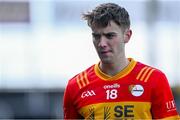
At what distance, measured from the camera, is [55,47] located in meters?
7.04

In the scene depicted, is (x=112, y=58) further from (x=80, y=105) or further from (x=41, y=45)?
(x=41, y=45)

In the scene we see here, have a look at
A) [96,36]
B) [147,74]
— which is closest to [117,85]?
[147,74]

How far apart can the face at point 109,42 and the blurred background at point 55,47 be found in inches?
126

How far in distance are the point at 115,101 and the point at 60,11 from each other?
3925 millimetres

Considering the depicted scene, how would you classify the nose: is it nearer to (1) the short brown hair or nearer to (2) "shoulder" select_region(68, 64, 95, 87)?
(1) the short brown hair

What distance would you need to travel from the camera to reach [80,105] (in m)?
3.31

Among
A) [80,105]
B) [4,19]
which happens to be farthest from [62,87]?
[80,105]

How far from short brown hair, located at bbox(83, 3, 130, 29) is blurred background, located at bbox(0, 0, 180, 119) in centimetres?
318

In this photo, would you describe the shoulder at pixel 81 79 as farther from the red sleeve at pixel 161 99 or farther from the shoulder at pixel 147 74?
the red sleeve at pixel 161 99

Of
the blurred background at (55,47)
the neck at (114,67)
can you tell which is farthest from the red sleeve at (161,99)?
the blurred background at (55,47)

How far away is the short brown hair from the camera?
322cm

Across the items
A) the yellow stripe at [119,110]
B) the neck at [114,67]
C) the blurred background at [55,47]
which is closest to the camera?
the yellow stripe at [119,110]

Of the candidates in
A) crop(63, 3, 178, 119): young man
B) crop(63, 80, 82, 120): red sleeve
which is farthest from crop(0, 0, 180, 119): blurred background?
crop(63, 3, 178, 119): young man

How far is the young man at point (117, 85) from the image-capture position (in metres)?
3.20
